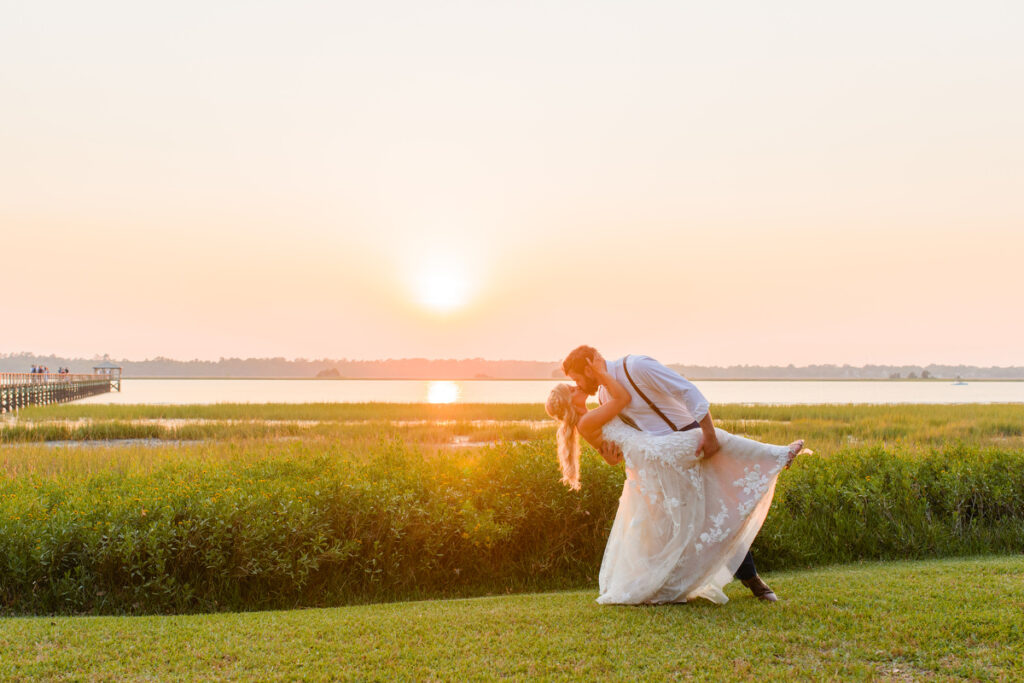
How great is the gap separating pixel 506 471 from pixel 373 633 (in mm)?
4055

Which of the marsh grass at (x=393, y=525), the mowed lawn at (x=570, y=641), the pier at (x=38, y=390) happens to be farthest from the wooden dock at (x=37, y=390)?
the mowed lawn at (x=570, y=641)

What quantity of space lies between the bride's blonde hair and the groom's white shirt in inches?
14.3

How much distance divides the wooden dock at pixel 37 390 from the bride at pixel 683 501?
49.8 meters

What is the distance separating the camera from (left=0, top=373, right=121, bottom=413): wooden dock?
47.3m

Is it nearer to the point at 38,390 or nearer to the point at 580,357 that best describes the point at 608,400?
the point at 580,357

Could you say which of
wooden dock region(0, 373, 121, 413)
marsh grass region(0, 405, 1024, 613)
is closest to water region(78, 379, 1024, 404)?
wooden dock region(0, 373, 121, 413)

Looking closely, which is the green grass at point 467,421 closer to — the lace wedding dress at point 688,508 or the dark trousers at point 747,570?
the dark trousers at point 747,570

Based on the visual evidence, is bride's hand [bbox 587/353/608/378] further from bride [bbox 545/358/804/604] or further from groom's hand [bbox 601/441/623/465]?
groom's hand [bbox 601/441/623/465]

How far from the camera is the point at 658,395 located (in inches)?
248

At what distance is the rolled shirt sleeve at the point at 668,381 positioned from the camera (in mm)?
6176

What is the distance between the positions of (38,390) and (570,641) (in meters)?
60.8

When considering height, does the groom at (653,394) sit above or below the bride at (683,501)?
above

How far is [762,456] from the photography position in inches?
253

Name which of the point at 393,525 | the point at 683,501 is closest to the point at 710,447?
the point at 683,501
